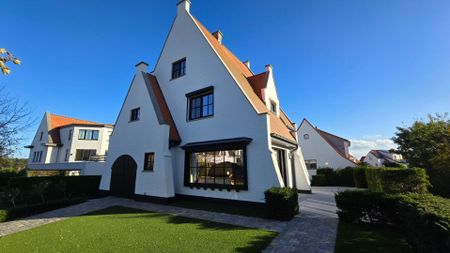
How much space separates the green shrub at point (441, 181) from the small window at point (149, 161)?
16608mm

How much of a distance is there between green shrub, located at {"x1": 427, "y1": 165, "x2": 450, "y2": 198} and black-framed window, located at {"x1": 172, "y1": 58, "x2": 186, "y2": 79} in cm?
1697

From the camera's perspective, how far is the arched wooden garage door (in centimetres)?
1396

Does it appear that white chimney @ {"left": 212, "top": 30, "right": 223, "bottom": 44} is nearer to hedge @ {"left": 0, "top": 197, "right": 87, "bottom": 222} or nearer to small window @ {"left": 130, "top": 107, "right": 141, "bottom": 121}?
small window @ {"left": 130, "top": 107, "right": 141, "bottom": 121}

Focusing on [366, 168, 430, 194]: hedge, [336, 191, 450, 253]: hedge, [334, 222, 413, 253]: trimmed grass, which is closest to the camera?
[336, 191, 450, 253]: hedge

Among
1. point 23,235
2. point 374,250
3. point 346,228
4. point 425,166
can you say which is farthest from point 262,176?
point 425,166

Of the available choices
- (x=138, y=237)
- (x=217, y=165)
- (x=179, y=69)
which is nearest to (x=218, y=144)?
(x=217, y=165)

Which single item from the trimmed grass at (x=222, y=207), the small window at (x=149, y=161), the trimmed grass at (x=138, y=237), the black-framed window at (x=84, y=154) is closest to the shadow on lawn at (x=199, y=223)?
the trimmed grass at (x=138, y=237)

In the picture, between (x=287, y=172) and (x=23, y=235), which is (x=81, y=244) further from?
(x=287, y=172)

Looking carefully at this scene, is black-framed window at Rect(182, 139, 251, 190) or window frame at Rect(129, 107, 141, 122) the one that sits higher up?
window frame at Rect(129, 107, 141, 122)

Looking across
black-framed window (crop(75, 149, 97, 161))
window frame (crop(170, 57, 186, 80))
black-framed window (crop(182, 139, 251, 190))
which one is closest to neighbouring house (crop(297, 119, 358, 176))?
black-framed window (crop(182, 139, 251, 190))

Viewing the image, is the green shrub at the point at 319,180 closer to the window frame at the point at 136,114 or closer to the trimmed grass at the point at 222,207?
the trimmed grass at the point at 222,207

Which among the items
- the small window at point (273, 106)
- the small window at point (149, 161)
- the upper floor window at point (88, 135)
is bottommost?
the small window at point (149, 161)

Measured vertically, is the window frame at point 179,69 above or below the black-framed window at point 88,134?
above

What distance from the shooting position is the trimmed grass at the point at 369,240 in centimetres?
517
